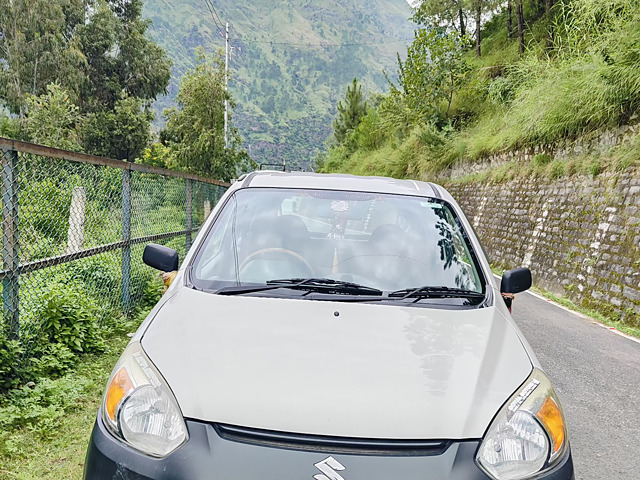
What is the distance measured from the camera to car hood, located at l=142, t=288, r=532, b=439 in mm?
1706

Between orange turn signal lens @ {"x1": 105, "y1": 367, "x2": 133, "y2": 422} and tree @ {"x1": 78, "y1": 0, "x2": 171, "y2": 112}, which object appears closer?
orange turn signal lens @ {"x1": 105, "y1": 367, "x2": 133, "y2": 422}

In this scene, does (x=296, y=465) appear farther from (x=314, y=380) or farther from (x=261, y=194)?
(x=261, y=194)

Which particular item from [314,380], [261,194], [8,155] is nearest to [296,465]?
[314,380]

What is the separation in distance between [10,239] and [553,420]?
3.66 m

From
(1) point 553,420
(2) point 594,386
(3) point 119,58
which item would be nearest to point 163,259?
(1) point 553,420

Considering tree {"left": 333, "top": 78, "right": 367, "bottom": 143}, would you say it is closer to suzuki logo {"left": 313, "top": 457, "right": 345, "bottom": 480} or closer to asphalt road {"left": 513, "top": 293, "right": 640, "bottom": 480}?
asphalt road {"left": 513, "top": 293, "right": 640, "bottom": 480}

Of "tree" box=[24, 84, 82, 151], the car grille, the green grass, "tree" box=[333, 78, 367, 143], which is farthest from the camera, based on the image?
"tree" box=[333, 78, 367, 143]

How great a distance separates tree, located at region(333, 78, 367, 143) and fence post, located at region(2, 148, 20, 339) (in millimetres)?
49874

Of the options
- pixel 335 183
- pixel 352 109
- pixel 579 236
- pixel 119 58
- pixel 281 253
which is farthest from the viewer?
pixel 352 109

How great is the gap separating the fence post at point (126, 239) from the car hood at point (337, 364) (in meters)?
3.83

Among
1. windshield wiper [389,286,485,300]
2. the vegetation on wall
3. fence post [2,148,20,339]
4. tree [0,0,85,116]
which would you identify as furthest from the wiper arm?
tree [0,0,85,116]

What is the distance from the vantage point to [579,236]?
10461 millimetres

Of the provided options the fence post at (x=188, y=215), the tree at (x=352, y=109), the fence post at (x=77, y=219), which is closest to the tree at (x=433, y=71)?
the fence post at (x=188, y=215)

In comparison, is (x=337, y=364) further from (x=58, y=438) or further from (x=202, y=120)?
(x=202, y=120)
